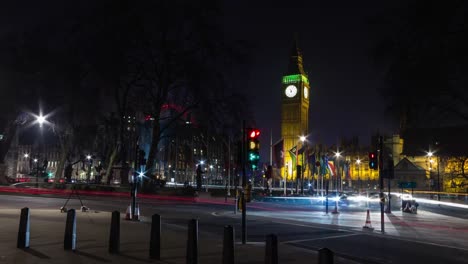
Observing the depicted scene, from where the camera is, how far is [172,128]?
45688 mm

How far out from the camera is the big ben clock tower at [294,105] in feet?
530

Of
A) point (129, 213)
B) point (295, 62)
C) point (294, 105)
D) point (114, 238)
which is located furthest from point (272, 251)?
point (295, 62)

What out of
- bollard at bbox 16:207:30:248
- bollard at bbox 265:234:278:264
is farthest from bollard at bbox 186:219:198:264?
bollard at bbox 16:207:30:248

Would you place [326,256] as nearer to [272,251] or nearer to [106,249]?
[272,251]

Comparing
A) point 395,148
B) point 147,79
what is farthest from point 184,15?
point 395,148

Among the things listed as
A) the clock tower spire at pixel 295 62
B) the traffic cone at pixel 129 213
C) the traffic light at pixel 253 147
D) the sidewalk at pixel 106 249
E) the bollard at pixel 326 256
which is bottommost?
the sidewalk at pixel 106 249

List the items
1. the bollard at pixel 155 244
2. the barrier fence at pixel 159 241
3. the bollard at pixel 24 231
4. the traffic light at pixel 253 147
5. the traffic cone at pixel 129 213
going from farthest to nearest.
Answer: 1. the traffic cone at pixel 129 213
2. the traffic light at pixel 253 147
3. the bollard at pixel 24 231
4. the bollard at pixel 155 244
5. the barrier fence at pixel 159 241

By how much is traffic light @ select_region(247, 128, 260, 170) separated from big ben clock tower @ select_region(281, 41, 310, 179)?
14376 centimetres

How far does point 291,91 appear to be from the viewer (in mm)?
166375

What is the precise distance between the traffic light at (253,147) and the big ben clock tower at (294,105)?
143764 millimetres

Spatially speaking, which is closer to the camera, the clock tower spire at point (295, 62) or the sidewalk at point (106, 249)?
the sidewalk at point (106, 249)

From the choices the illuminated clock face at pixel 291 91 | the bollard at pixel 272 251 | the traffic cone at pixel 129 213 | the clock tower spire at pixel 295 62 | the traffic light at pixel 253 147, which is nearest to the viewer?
the bollard at pixel 272 251

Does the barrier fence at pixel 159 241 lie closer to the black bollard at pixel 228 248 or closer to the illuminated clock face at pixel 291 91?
the black bollard at pixel 228 248

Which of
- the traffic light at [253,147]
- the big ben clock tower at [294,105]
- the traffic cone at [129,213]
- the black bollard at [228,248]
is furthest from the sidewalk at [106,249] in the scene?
the big ben clock tower at [294,105]
